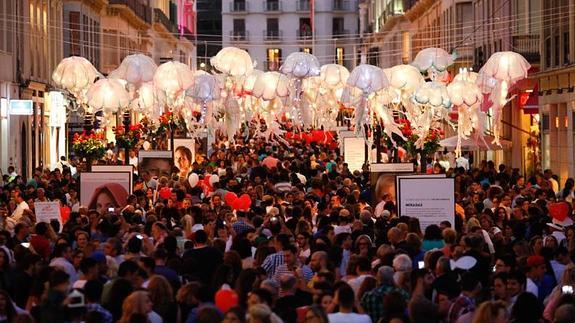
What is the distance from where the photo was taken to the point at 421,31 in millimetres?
82000

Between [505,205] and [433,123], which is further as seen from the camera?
[433,123]

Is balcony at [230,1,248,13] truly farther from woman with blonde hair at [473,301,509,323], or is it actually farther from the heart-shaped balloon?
woman with blonde hair at [473,301,509,323]

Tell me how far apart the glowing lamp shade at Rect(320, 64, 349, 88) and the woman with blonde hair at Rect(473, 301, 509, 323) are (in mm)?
29512

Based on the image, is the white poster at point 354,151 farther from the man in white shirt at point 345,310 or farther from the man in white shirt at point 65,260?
the man in white shirt at point 345,310

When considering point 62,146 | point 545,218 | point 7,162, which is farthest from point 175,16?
point 545,218

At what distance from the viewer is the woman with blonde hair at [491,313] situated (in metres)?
11.5

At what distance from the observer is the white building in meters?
144

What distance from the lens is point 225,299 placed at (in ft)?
43.6

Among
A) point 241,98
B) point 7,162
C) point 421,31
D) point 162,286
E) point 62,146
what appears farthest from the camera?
point 421,31

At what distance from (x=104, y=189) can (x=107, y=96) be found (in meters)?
6.65

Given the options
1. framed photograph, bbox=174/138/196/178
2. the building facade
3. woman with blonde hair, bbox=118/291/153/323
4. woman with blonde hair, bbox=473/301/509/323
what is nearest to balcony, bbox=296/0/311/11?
the building facade

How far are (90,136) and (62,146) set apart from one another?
2364cm

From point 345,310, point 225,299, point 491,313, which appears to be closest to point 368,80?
point 225,299

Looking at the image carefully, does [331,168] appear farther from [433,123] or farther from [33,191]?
[33,191]
